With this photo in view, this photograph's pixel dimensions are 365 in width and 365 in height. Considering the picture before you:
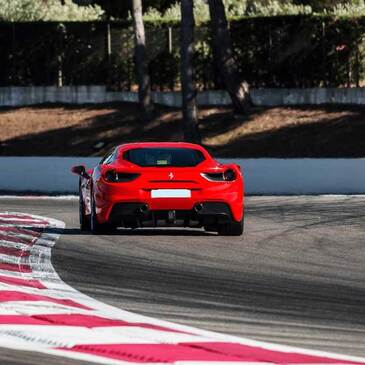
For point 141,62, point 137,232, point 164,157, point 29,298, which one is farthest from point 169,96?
point 29,298

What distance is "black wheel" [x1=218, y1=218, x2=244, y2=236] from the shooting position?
55.6 feet

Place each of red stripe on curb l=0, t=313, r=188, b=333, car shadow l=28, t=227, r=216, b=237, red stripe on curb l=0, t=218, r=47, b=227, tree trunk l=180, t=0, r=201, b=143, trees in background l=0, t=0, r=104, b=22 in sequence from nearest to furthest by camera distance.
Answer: red stripe on curb l=0, t=313, r=188, b=333 < car shadow l=28, t=227, r=216, b=237 < red stripe on curb l=0, t=218, r=47, b=227 < tree trunk l=180, t=0, r=201, b=143 < trees in background l=0, t=0, r=104, b=22

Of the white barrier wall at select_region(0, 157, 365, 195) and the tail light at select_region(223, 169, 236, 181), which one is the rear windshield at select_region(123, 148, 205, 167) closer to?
the tail light at select_region(223, 169, 236, 181)

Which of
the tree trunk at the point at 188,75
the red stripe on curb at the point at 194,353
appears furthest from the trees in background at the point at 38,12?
the red stripe on curb at the point at 194,353

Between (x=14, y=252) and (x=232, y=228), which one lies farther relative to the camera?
(x=232, y=228)

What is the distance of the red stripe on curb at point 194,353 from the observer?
759cm

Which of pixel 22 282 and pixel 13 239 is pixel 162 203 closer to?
pixel 13 239

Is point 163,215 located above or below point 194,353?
below

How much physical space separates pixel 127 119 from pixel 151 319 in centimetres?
3112

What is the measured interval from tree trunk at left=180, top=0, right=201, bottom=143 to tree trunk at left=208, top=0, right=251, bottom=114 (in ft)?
6.80

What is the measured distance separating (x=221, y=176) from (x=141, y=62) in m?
24.3

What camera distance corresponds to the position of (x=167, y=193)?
53.6 ft

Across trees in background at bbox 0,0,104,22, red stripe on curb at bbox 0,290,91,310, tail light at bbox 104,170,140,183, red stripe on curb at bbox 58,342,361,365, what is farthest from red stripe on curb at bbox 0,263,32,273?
trees in background at bbox 0,0,104,22

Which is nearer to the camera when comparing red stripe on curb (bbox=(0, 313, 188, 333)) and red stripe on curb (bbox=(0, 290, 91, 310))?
red stripe on curb (bbox=(0, 313, 188, 333))
